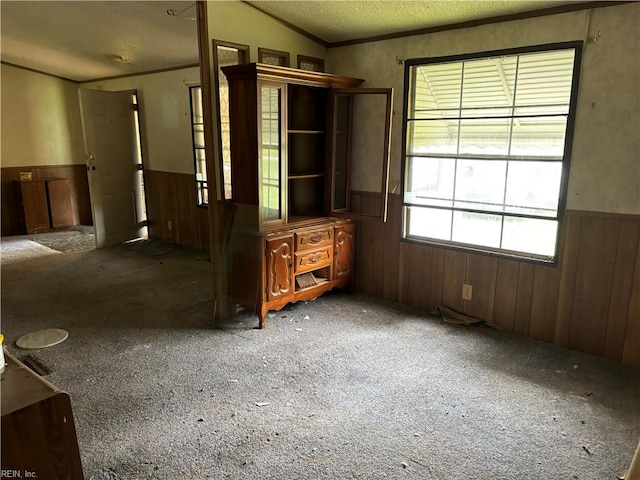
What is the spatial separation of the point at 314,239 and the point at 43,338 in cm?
203

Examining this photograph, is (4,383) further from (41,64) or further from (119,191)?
(41,64)

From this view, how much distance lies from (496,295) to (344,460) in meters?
1.84

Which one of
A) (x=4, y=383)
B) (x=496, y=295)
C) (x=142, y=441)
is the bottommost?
(x=142, y=441)

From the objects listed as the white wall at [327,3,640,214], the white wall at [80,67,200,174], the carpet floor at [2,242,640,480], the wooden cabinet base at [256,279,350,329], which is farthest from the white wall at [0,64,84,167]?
the white wall at [327,3,640,214]

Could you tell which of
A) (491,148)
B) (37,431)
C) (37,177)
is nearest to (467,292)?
(491,148)

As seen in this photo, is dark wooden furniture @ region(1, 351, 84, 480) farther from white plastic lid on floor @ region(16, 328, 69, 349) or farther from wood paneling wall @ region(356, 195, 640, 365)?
wood paneling wall @ region(356, 195, 640, 365)

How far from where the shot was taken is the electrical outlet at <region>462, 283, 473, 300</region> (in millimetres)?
3343

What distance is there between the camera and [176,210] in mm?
5586

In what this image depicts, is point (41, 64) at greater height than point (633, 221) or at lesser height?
greater

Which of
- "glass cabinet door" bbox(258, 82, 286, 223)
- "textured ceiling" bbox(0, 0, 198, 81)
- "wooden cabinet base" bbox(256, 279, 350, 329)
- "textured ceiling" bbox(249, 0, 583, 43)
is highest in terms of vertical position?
"textured ceiling" bbox(0, 0, 198, 81)

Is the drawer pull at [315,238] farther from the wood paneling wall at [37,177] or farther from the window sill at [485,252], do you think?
the wood paneling wall at [37,177]

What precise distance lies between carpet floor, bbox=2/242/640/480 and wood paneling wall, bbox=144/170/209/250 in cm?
175

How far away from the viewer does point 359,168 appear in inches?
150

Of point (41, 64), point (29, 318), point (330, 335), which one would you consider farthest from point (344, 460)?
point (41, 64)
